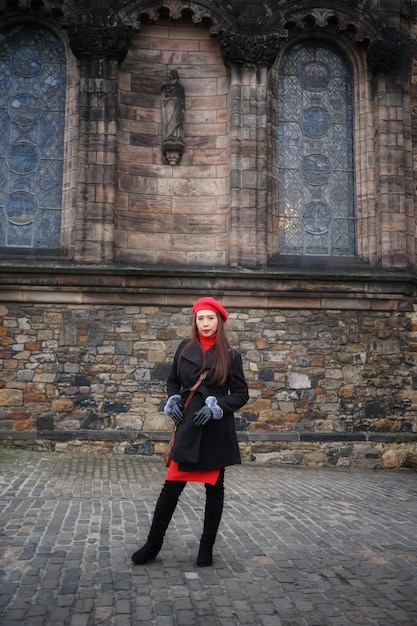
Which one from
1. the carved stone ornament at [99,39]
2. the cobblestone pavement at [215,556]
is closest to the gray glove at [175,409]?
the cobblestone pavement at [215,556]

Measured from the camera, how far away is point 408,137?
410 inches

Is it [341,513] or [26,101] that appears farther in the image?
[26,101]

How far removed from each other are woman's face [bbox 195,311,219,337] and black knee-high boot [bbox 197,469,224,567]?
96cm

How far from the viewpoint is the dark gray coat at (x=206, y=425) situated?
3881 millimetres

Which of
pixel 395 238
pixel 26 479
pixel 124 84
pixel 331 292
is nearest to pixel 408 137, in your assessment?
pixel 395 238

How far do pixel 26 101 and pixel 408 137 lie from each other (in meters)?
6.94

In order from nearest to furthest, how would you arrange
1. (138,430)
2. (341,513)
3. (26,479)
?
(341,513) < (26,479) < (138,430)

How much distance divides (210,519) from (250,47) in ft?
28.1

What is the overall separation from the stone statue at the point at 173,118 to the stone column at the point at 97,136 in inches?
34.9

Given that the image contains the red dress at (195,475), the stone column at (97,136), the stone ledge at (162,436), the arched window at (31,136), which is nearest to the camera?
the red dress at (195,475)

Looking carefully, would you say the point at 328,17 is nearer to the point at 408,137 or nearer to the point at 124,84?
the point at 408,137

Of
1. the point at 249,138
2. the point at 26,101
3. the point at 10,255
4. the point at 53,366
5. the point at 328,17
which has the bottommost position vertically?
the point at 53,366

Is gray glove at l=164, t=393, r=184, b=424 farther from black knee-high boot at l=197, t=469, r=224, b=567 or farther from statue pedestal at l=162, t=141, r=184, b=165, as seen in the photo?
statue pedestal at l=162, t=141, r=184, b=165

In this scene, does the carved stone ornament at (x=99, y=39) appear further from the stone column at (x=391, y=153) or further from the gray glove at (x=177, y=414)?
the gray glove at (x=177, y=414)
